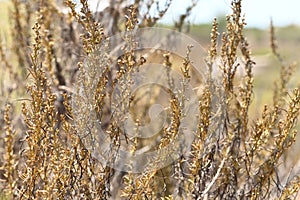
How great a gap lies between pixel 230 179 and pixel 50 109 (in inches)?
31.6

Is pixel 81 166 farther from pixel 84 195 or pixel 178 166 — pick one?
pixel 178 166

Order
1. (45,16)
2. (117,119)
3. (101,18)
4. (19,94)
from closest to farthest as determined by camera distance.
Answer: (117,119), (45,16), (101,18), (19,94)

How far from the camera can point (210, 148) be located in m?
2.28

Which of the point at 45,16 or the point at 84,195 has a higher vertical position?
the point at 45,16

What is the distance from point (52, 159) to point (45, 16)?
4.90ft

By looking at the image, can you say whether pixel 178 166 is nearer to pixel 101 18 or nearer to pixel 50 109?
pixel 50 109

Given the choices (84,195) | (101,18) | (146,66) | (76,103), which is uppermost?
(101,18)

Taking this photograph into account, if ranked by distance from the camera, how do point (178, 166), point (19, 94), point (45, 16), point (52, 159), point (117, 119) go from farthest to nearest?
point (19, 94), point (45, 16), point (178, 166), point (117, 119), point (52, 159)

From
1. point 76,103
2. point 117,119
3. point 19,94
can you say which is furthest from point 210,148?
point 19,94

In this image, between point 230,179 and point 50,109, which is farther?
point 230,179

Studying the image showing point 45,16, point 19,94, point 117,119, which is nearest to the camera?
point 117,119

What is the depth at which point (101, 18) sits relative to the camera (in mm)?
3580

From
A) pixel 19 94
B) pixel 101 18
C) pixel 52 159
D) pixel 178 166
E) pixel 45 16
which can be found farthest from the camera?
pixel 19 94

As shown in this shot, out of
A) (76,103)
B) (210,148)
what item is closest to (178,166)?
(210,148)
